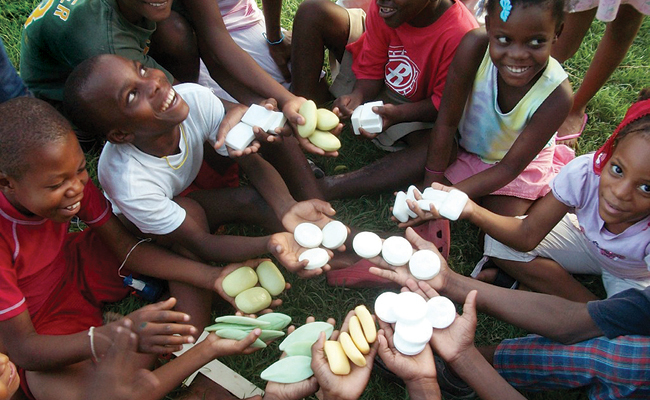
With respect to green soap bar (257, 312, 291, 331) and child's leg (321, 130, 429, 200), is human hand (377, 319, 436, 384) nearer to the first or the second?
green soap bar (257, 312, 291, 331)

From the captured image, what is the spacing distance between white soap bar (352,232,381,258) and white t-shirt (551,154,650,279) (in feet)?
2.12

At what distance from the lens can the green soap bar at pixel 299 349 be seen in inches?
63.5

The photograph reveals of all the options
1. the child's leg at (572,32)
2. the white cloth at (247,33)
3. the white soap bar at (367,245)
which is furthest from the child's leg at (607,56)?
the white cloth at (247,33)

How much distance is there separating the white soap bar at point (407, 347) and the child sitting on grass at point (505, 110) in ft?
2.43

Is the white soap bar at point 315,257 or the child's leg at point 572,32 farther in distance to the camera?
the child's leg at point 572,32

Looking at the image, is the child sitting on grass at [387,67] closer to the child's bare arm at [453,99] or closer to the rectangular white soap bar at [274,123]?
the child's bare arm at [453,99]

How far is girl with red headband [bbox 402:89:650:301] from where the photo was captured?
151 cm

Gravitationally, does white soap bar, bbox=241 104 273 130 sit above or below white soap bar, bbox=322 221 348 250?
above

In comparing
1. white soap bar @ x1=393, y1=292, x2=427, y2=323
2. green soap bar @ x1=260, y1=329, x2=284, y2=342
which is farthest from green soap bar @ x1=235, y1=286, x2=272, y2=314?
white soap bar @ x1=393, y1=292, x2=427, y2=323

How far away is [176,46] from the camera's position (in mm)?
2230

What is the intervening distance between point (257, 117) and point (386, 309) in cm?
86

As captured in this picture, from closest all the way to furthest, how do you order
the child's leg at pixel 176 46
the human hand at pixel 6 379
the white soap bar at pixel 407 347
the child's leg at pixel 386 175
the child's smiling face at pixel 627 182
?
1. the human hand at pixel 6 379
2. the child's smiling face at pixel 627 182
3. the white soap bar at pixel 407 347
4. the child's leg at pixel 176 46
5. the child's leg at pixel 386 175

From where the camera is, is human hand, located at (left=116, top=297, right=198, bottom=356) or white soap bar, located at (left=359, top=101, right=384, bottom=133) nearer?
human hand, located at (left=116, top=297, right=198, bottom=356)

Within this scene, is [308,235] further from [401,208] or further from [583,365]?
[583,365]
